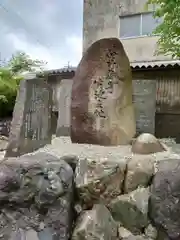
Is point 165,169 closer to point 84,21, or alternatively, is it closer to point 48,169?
point 48,169

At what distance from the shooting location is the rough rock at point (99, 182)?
11.0ft

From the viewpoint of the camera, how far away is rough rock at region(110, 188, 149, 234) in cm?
324

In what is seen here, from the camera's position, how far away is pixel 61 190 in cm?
321

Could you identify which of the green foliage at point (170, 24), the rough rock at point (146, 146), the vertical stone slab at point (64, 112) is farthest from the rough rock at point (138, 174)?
the vertical stone slab at point (64, 112)

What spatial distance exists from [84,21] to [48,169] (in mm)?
10412

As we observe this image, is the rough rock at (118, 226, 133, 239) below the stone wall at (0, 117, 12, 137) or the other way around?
below

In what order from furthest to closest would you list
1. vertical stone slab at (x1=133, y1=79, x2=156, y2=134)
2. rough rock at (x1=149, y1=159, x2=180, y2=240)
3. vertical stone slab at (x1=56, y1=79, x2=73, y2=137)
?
1. vertical stone slab at (x1=56, y1=79, x2=73, y2=137)
2. vertical stone slab at (x1=133, y1=79, x2=156, y2=134)
3. rough rock at (x1=149, y1=159, x2=180, y2=240)

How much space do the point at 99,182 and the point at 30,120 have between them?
2301 millimetres

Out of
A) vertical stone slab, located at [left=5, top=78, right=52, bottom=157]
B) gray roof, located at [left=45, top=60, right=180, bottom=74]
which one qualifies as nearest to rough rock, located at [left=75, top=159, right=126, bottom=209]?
vertical stone slab, located at [left=5, top=78, right=52, bottom=157]

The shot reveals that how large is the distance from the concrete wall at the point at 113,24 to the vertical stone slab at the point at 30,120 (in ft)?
23.0

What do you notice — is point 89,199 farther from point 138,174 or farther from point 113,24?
point 113,24

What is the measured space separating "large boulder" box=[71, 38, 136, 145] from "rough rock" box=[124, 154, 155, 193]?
1.55 metres

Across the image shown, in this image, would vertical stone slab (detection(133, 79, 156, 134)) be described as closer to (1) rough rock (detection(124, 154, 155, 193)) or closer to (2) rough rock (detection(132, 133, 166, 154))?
(2) rough rock (detection(132, 133, 166, 154))

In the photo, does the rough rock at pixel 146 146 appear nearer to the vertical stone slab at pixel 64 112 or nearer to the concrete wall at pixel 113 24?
the vertical stone slab at pixel 64 112
